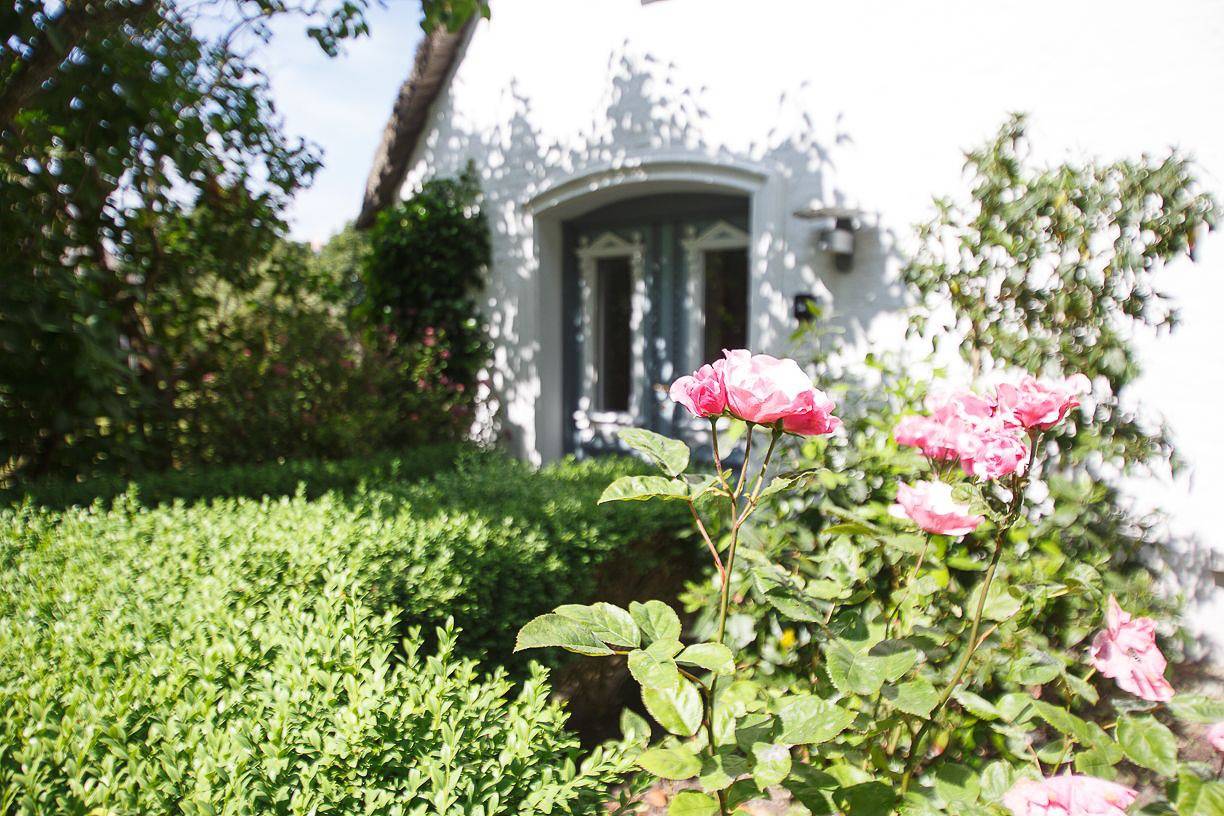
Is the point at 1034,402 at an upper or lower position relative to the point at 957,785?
upper

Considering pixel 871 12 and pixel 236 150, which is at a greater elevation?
pixel 871 12

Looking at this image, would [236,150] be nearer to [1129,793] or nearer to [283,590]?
[283,590]

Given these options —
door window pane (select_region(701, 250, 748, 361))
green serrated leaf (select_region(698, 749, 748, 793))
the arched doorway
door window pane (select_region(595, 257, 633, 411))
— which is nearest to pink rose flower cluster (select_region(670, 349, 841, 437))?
green serrated leaf (select_region(698, 749, 748, 793))

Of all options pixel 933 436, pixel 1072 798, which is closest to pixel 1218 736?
pixel 1072 798

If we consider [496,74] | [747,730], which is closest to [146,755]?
[747,730]

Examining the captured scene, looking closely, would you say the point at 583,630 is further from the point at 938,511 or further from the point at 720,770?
the point at 938,511

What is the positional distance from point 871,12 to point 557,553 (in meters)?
3.93

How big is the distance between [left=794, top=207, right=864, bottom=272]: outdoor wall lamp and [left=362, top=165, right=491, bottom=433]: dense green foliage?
329 centimetres

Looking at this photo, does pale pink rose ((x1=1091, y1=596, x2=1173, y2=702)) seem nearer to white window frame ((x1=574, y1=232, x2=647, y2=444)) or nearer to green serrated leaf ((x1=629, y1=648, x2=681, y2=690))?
green serrated leaf ((x1=629, y1=648, x2=681, y2=690))

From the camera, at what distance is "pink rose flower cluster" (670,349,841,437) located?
1400mm

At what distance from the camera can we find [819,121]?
516cm

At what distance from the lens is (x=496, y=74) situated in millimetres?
6949

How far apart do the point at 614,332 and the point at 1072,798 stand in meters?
5.89

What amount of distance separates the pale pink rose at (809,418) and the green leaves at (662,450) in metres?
A: 0.27
